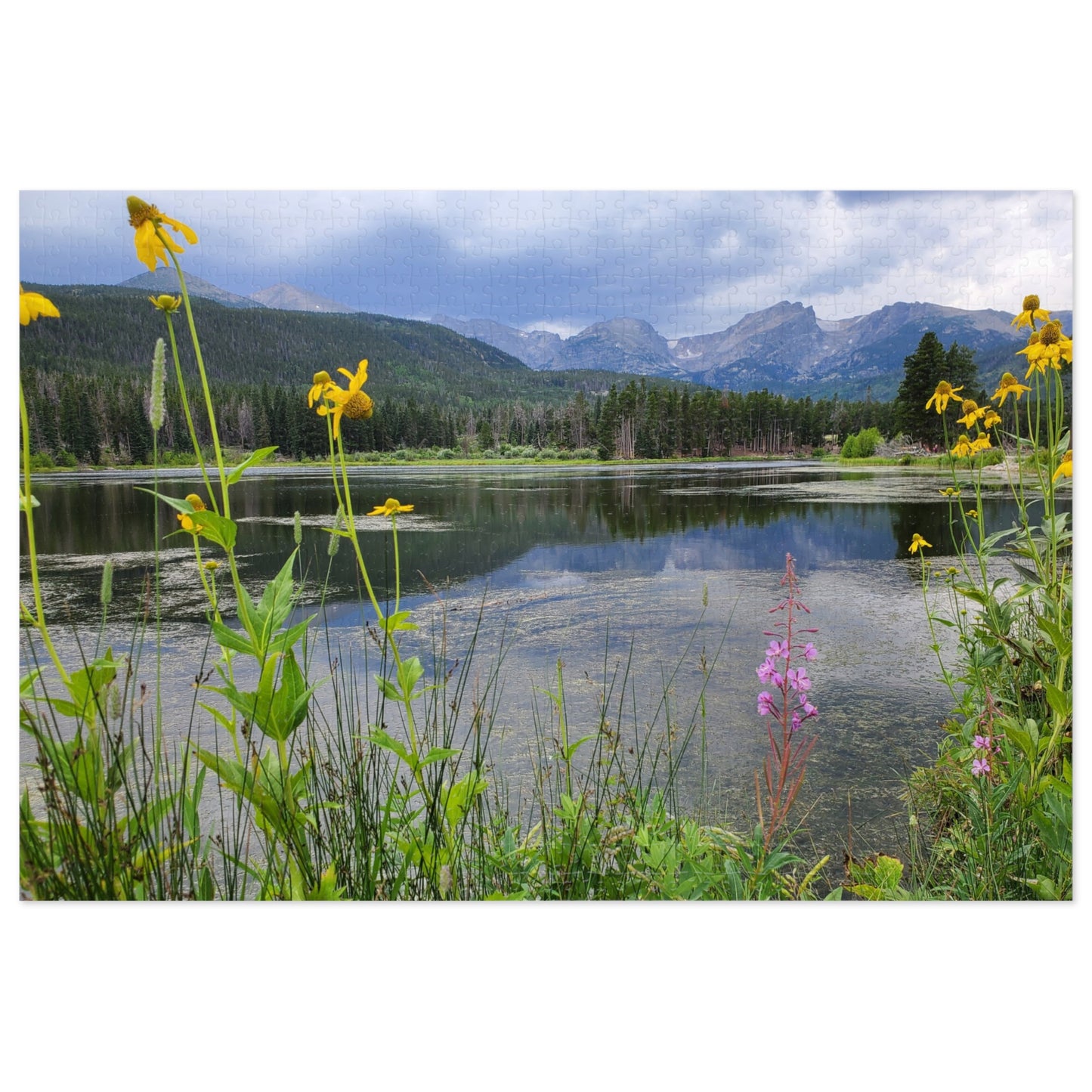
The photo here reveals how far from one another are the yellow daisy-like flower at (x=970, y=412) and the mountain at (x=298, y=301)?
2.41m

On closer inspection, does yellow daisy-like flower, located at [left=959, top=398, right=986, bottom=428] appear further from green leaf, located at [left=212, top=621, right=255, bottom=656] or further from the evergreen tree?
green leaf, located at [left=212, top=621, right=255, bottom=656]

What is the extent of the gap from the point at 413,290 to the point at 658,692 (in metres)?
1.91

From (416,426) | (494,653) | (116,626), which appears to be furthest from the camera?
(416,426)

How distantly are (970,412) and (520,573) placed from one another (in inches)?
90.9

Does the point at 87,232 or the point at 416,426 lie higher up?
the point at 87,232

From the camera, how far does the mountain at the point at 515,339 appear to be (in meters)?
2.98

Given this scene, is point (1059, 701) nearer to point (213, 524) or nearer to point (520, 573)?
point (213, 524)

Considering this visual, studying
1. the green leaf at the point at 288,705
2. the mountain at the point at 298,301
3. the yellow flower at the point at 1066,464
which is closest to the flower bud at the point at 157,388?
the green leaf at the point at 288,705

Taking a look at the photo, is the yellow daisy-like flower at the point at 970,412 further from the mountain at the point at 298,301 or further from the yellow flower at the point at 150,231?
the yellow flower at the point at 150,231

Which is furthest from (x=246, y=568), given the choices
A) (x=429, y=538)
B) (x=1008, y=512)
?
(x=1008, y=512)

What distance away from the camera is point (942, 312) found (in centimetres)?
275

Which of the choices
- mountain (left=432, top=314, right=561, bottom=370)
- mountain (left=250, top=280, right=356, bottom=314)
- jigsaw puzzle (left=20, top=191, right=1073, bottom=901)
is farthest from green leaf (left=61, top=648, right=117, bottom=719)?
mountain (left=432, top=314, right=561, bottom=370)
